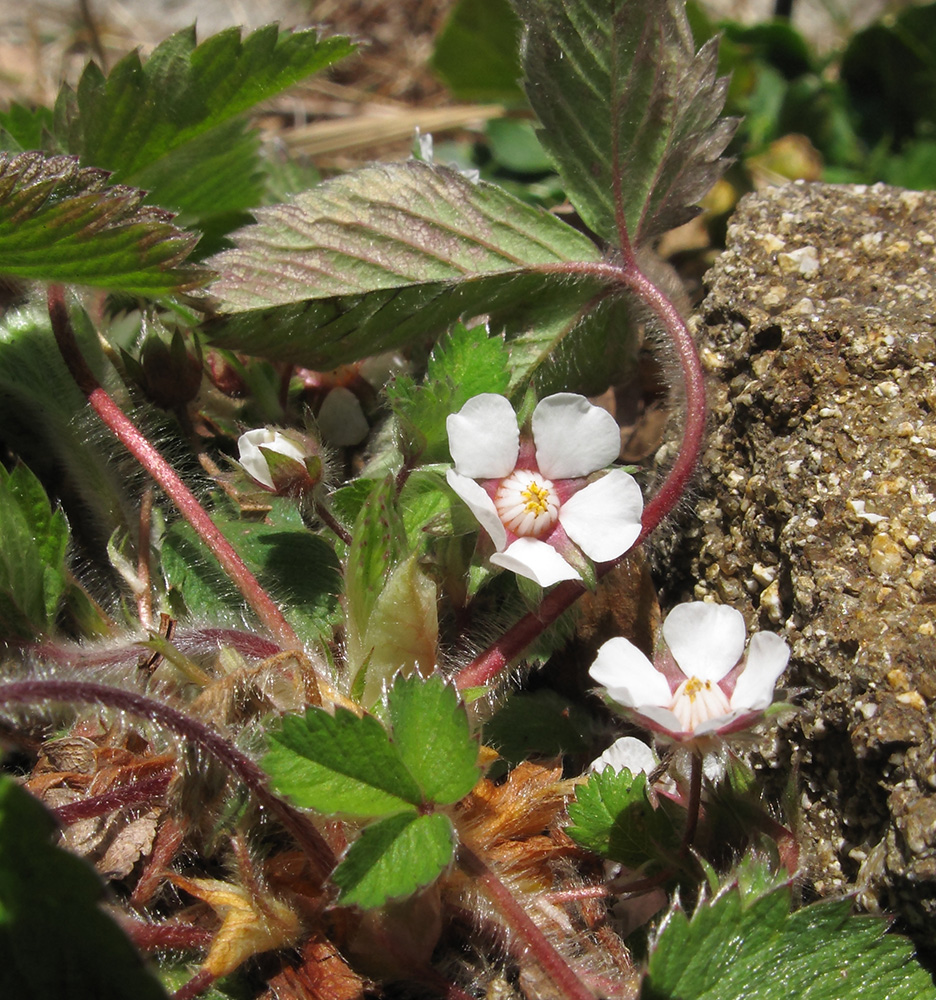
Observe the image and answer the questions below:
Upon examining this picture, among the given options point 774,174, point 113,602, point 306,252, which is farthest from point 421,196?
point 774,174

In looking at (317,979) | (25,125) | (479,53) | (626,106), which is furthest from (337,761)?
(479,53)

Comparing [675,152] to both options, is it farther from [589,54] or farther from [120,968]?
[120,968]

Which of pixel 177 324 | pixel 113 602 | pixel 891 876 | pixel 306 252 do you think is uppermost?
pixel 306 252

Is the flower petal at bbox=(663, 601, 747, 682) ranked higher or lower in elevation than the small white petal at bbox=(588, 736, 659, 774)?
higher

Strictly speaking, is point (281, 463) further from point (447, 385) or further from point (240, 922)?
point (240, 922)

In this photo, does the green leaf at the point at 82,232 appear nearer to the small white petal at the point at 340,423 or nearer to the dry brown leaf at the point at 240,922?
the small white petal at the point at 340,423

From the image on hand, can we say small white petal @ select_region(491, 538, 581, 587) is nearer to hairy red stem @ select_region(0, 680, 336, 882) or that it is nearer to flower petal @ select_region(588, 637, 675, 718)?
flower petal @ select_region(588, 637, 675, 718)

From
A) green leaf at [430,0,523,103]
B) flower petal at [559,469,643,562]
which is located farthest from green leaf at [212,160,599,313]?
green leaf at [430,0,523,103]

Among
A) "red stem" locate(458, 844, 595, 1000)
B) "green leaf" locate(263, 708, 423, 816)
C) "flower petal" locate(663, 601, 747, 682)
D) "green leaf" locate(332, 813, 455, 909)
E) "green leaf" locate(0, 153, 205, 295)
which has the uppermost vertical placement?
"green leaf" locate(0, 153, 205, 295)
